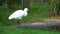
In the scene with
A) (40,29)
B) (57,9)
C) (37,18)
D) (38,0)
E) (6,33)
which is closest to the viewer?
(6,33)

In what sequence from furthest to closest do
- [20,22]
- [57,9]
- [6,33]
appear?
[57,9], [20,22], [6,33]

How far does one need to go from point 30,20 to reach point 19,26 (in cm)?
116

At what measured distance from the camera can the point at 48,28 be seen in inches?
301

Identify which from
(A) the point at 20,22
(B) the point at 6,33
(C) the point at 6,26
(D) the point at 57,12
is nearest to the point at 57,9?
(D) the point at 57,12

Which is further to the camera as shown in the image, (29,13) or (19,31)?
(29,13)

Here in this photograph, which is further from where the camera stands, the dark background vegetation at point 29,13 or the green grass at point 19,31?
the dark background vegetation at point 29,13

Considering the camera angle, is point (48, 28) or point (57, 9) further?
point (57, 9)

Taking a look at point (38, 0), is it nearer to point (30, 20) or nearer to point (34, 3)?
point (34, 3)

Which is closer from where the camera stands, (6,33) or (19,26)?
(6,33)

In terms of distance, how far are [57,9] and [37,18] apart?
173cm

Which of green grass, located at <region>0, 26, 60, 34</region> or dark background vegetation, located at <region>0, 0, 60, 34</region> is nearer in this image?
green grass, located at <region>0, 26, 60, 34</region>

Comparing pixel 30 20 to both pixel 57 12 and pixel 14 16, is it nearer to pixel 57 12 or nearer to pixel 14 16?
pixel 14 16

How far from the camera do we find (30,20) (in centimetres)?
893

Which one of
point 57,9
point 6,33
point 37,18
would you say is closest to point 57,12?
point 57,9
